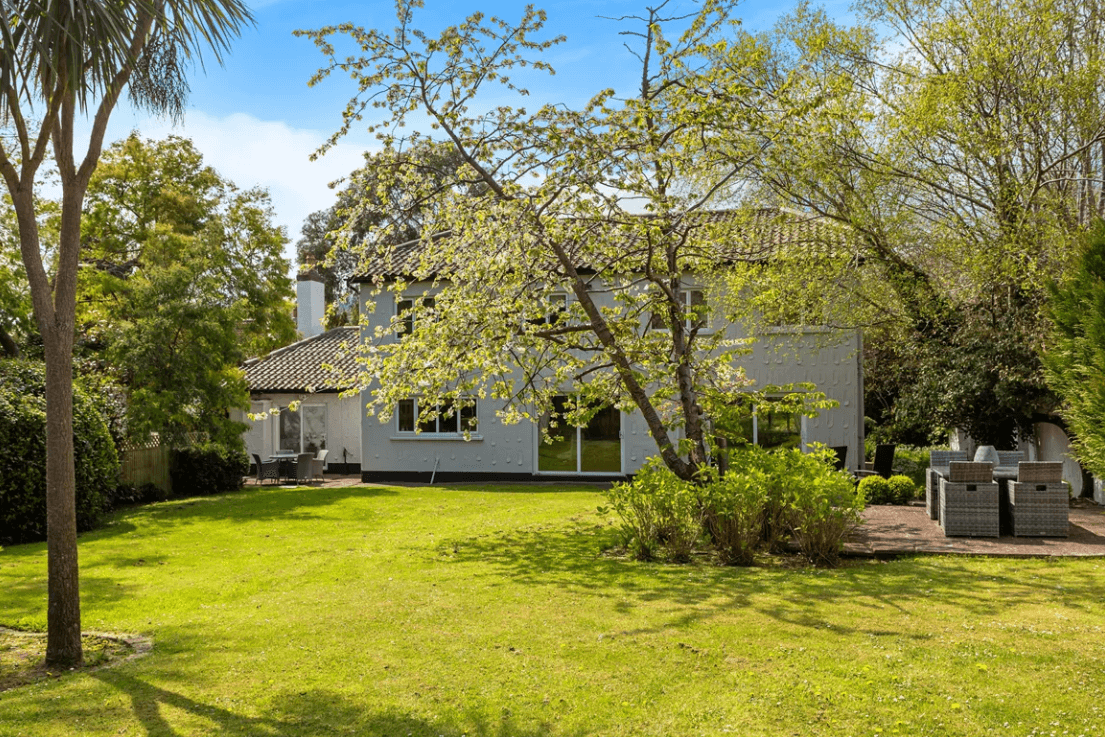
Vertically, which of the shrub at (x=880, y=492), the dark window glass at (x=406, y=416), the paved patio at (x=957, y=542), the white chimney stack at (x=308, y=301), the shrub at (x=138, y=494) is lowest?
the shrub at (x=138, y=494)

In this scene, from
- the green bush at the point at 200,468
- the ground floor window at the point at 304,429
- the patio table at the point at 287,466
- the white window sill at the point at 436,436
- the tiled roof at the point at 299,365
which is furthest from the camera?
the ground floor window at the point at 304,429

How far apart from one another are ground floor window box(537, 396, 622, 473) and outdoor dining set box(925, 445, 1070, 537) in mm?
12248

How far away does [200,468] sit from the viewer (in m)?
22.6

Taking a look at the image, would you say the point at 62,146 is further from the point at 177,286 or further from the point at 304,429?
the point at 304,429

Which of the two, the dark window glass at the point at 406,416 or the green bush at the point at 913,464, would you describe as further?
the dark window glass at the point at 406,416

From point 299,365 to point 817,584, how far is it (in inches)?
994

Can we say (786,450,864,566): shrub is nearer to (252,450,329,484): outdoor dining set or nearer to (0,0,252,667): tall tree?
(0,0,252,667): tall tree

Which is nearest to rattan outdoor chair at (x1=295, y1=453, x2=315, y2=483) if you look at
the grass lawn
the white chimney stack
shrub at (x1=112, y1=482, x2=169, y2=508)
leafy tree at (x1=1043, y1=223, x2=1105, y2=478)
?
shrub at (x1=112, y1=482, x2=169, y2=508)

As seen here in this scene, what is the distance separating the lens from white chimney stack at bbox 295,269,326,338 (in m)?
37.8

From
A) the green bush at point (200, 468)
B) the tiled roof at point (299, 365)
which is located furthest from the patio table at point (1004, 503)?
the tiled roof at point (299, 365)

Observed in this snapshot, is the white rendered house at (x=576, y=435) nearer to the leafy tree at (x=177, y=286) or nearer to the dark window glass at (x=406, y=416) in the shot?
the dark window glass at (x=406, y=416)

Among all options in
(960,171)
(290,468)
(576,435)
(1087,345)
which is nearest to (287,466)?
(290,468)

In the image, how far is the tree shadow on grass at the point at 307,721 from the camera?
5289 mm

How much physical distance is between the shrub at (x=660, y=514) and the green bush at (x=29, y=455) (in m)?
9.46
